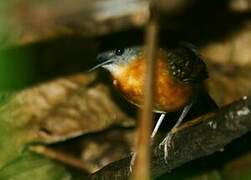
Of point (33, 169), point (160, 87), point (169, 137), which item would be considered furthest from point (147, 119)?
point (33, 169)

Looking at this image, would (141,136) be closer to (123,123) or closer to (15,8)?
(15,8)

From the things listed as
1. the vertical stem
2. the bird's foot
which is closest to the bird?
the bird's foot

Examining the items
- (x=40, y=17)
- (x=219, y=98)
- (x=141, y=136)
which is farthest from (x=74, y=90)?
(x=141, y=136)

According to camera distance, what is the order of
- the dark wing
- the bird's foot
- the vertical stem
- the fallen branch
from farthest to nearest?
the dark wing, the bird's foot, the fallen branch, the vertical stem

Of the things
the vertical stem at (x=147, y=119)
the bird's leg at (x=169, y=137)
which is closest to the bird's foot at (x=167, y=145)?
the bird's leg at (x=169, y=137)

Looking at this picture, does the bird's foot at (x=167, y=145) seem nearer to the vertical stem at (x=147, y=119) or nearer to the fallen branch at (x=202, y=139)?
the fallen branch at (x=202, y=139)

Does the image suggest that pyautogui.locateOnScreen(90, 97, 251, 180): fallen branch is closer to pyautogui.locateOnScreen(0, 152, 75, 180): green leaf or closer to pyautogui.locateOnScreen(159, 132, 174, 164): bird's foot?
pyautogui.locateOnScreen(159, 132, 174, 164): bird's foot
